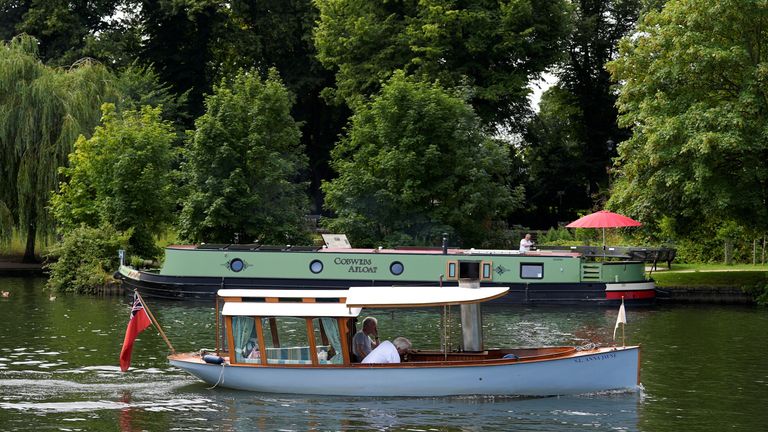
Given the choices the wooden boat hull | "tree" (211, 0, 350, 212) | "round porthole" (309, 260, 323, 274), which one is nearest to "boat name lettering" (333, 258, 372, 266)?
"round porthole" (309, 260, 323, 274)

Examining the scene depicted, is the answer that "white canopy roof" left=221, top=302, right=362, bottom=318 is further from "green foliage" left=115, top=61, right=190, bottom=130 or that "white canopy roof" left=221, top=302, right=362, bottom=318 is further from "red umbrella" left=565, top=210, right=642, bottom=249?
"green foliage" left=115, top=61, right=190, bottom=130

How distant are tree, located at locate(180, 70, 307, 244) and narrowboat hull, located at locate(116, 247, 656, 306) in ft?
17.6

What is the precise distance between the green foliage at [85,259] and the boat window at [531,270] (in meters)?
16.3

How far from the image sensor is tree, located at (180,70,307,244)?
164 ft

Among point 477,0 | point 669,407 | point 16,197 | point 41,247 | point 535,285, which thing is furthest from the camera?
point 477,0

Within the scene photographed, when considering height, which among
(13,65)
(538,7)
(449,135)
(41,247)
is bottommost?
(41,247)

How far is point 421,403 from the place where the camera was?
24.1 m

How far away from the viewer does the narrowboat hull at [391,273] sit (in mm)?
43094

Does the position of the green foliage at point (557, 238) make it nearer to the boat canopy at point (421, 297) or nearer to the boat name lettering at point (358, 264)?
the boat name lettering at point (358, 264)

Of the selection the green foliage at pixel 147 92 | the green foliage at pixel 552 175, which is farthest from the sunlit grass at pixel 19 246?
the green foliage at pixel 552 175

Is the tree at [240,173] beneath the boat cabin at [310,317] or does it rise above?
above

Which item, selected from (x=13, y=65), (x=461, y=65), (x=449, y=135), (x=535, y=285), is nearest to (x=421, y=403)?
(x=535, y=285)

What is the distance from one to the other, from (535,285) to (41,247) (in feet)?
79.5

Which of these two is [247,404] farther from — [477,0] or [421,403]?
[477,0]
